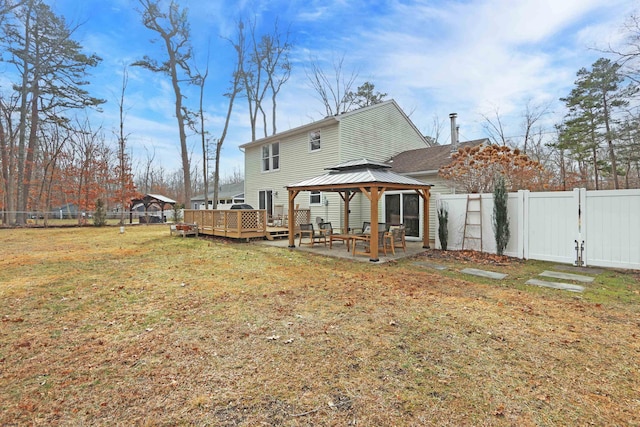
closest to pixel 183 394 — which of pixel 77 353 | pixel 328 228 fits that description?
pixel 77 353

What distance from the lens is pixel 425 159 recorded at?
13.3 meters

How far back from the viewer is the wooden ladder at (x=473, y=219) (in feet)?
30.1

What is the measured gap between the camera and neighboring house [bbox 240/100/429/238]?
13.5 m

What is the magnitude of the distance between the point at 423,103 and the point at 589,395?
79.5 feet

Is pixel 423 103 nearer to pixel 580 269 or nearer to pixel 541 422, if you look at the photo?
pixel 580 269

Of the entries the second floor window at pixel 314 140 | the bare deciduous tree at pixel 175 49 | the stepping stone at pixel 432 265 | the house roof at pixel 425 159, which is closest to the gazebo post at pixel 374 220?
the stepping stone at pixel 432 265

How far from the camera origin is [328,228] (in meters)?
11.3

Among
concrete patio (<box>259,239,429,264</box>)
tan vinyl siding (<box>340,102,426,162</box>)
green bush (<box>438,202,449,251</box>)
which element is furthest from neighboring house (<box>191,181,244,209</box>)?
green bush (<box>438,202,449,251</box>)

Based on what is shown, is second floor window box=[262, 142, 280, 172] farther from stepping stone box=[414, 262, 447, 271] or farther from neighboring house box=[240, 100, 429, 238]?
stepping stone box=[414, 262, 447, 271]

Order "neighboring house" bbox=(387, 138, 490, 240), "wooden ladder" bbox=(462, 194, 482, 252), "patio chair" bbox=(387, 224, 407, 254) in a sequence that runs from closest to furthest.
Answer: "patio chair" bbox=(387, 224, 407, 254) → "wooden ladder" bbox=(462, 194, 482, 252) → "neighboring house" bbox=(387, 138, 490, 240)

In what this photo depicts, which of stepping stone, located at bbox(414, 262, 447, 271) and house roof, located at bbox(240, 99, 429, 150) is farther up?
house roof, located at bbox(240, 99, 429, 150)

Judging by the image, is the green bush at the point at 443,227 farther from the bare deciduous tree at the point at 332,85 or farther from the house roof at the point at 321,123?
the bare deciduous tree at the point at 332,85

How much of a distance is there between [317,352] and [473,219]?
25.6 feet

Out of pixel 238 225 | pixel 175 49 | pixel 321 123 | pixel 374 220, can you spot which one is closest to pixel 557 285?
pixel 374 220
